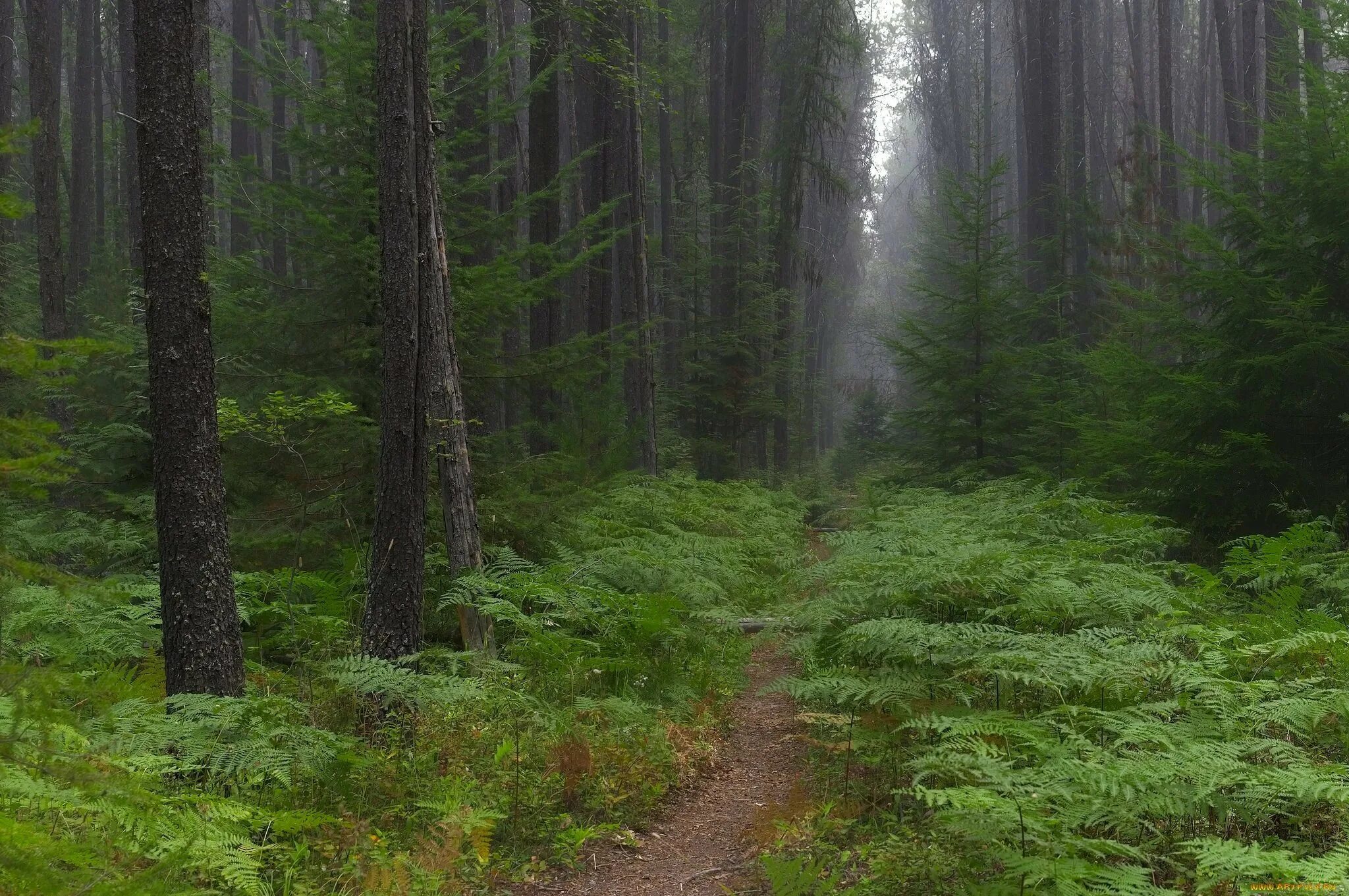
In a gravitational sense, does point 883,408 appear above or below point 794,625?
above

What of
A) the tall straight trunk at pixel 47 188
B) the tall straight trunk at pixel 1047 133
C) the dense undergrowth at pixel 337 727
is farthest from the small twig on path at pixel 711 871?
the tall straight trunk at pixel 1047 133

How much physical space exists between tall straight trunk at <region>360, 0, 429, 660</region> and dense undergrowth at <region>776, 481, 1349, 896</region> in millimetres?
2693

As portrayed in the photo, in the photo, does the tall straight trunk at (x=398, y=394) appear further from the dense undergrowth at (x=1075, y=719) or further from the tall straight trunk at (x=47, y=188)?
the tall straight trunk at (x=47, y=188)

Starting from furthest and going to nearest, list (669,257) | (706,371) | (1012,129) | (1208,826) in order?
1. (1012,129)
2. (669,257)
3. (706,371)
4. (1208,826)

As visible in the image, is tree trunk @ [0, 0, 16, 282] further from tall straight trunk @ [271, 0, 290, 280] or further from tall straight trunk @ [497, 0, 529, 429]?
tall straight trunk @ [497, 0, 529, 429]

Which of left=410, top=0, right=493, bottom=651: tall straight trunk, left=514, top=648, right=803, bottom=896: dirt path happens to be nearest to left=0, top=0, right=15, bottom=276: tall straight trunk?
left=410, top=0, right=493, bottom=651: tall straight trunk

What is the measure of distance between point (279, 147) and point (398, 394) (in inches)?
272

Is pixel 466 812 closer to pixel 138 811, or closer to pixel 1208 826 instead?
pixel 138 811

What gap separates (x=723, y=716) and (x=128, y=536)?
523cm

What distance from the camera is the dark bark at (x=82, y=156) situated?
20547mm

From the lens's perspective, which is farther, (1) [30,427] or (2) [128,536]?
(2) [128,536]

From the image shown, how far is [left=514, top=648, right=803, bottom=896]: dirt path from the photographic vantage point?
4.46m

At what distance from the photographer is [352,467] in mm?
8586

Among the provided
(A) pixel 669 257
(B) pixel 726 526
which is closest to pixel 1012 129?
(A) pixel 669 257
